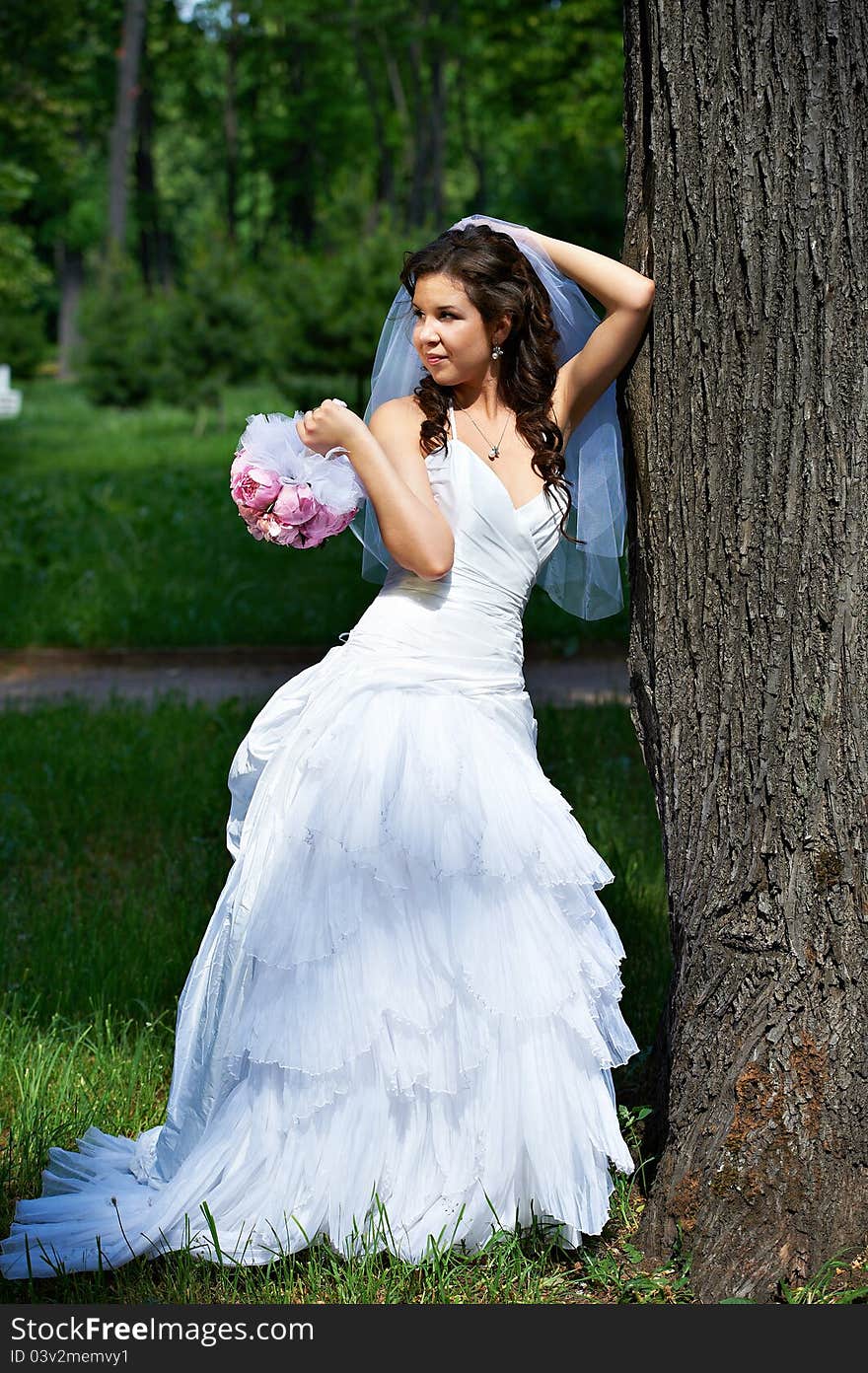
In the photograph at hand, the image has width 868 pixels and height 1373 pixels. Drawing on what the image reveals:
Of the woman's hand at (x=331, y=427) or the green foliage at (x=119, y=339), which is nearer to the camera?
the woman's hand at (x=331, y=427)

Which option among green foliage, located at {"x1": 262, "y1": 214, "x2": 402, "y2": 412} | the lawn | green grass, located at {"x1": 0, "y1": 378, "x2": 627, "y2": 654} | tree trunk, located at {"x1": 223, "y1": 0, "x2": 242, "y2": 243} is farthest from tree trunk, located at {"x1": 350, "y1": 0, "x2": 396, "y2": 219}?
the lawn

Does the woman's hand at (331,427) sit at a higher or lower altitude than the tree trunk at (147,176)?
lower

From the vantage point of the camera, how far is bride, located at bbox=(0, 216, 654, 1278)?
3141 millimetres

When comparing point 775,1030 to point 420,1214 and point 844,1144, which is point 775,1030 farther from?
point 420,1214

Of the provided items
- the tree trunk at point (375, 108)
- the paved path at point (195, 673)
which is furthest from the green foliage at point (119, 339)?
the paved path at point (195, 673)

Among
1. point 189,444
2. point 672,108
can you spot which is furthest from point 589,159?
point 672,108

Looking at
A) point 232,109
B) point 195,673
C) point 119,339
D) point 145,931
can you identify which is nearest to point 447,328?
point 145,931

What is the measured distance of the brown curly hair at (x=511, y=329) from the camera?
10.8ft

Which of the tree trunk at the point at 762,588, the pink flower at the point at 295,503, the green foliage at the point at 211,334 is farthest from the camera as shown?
→ the green foliage at the point at 211,334

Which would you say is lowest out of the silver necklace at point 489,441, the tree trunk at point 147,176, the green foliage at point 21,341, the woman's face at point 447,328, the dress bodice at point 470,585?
the dress bodice at point 470,585

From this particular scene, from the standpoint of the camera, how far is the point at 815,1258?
3.03 metres

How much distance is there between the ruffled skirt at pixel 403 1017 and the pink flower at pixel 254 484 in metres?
0.52

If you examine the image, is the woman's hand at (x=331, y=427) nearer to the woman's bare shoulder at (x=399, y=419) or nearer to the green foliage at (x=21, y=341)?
the woman's bare shoulder at (x=399, y=419)

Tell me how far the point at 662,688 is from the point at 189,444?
17.3m
